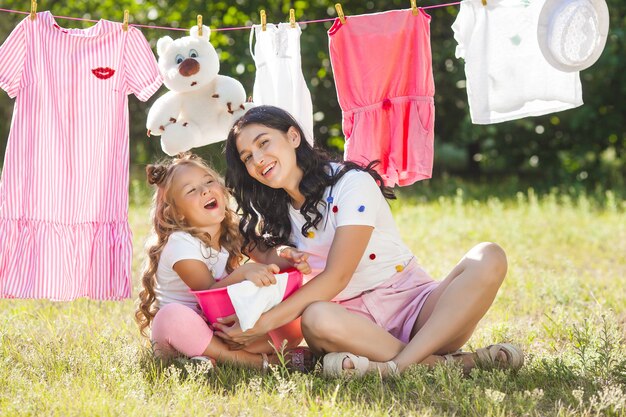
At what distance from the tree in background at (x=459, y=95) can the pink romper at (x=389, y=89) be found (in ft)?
12.6

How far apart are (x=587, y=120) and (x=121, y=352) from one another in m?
5.95

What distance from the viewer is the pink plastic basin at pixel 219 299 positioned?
2.55 metres

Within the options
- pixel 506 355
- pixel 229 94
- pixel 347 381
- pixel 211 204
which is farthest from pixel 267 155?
pixel 506 355

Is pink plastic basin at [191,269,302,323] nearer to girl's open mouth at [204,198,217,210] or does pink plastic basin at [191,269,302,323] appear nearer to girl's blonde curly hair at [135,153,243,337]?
girl's blonde curly hair at [135,153,243,337]

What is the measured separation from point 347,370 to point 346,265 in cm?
33

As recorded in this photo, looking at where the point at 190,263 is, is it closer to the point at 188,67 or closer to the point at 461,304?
the point at 188,67

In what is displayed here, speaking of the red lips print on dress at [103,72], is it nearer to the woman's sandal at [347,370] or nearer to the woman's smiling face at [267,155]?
the woman's smiling face at [267,155]

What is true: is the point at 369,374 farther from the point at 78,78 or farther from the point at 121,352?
the point at 78,78

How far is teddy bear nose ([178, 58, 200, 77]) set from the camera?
10.1 feet

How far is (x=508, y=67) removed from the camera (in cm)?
310

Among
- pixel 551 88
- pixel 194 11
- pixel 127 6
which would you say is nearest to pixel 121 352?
pixel 551 88

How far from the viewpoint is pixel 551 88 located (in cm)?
306

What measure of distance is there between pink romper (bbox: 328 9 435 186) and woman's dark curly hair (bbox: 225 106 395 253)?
13.2 inches

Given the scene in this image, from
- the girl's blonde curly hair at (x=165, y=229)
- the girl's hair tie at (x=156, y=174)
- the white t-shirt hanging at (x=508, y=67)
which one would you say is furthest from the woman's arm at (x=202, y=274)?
the white t-shirt hanging at (x=508, y=67)
